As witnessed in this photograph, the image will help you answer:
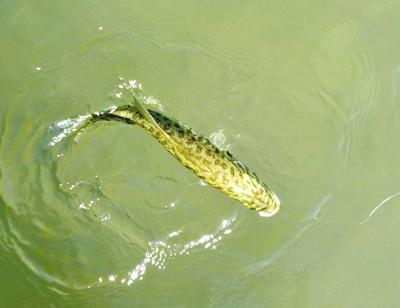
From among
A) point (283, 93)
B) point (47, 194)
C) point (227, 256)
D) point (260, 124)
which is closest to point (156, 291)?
point (227, 256)

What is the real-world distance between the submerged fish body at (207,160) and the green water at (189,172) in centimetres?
83

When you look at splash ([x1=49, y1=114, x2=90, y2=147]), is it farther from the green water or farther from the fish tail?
the fish tail

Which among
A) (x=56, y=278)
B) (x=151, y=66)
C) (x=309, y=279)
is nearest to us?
(x=56, y=278)

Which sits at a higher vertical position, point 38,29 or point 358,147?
point 38,29

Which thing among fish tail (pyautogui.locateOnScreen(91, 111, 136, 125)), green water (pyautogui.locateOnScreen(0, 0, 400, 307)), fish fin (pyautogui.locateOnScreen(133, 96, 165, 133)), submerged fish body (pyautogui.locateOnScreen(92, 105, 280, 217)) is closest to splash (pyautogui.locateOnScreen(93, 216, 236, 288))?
green water (pyautogui.locateOnScreen(0, 0, 400, 307))

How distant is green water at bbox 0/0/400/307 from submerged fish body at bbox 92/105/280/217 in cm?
83

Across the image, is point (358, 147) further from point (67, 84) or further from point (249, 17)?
point (67, 84)

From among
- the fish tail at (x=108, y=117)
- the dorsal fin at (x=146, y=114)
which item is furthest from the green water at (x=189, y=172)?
the dorsal fin at (x=146, y=114)

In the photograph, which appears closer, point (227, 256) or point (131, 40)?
point (227, 256)

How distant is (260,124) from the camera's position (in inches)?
159

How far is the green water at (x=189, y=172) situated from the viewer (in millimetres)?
3617

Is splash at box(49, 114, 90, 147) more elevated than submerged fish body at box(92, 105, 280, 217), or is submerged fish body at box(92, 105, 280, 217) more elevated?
splash at box(49, 114, 90, 147)

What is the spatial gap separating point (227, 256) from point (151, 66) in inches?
58.8

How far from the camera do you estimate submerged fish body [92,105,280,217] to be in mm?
2873
